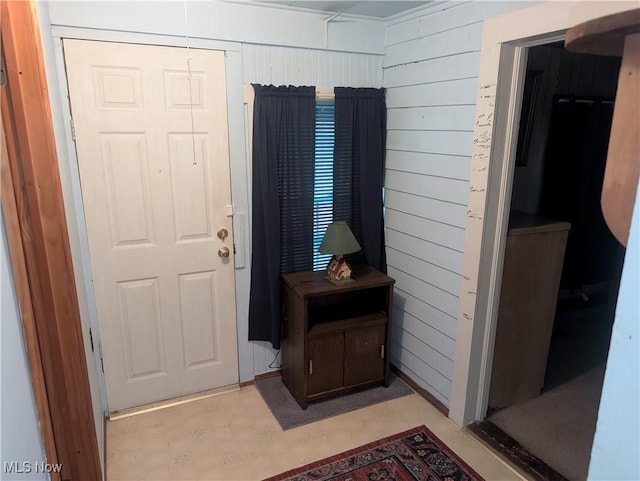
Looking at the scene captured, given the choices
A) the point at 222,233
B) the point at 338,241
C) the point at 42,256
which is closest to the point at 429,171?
the point at 338,241

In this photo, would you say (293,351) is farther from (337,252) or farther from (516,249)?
(516,249)

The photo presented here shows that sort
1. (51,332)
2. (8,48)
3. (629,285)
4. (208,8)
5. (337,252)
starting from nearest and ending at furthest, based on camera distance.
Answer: (629,285)
(8,48)
(51,332)
(208,8)
(337,252)

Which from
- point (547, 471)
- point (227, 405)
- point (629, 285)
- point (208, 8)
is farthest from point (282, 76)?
point (547, 471)

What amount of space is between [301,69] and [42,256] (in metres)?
1.76

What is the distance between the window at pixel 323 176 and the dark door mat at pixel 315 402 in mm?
807

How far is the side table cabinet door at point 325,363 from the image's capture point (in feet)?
8.17

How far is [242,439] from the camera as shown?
2301mm

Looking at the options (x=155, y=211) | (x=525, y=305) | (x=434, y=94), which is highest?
(x=434, y=94)

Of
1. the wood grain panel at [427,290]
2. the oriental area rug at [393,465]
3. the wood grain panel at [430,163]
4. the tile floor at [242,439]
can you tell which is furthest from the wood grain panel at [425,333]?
the wood grain panel at [430,163]

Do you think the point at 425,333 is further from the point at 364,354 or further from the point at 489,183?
the point at 489,183

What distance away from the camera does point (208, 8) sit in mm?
2230

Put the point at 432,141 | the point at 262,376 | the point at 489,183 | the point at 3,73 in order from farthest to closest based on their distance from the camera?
the point at 262,376 < the point at 432,141 < the point at 489,183 < the point at 3,73

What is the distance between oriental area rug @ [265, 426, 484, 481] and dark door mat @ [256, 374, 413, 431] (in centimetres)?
33

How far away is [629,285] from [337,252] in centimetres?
197
